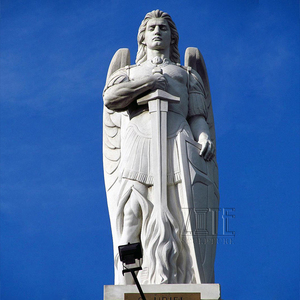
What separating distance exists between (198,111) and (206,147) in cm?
86

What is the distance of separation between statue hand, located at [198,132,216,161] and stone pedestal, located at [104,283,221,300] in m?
2.36

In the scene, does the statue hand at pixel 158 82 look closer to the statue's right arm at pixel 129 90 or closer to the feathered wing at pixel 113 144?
the statue's right arm at pixel 129 90

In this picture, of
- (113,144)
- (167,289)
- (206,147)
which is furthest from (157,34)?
(167,289)

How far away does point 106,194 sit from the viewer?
1302 centimetres

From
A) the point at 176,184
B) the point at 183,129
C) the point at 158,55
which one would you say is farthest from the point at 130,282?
the point at 158,55

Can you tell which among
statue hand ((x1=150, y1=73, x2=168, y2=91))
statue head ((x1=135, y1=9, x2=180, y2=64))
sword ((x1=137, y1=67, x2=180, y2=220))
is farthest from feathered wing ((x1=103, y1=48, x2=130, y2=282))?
statue hand ((x1=150, y1=73, x2=168, y2=91))

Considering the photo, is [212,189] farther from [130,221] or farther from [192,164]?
[130,221]

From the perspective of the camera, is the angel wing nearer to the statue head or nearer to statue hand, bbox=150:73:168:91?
the statue head

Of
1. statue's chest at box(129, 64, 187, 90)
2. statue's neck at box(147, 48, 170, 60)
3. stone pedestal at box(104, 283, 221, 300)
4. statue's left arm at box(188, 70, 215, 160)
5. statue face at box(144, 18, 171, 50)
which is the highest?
statue face at box(144, 18, 171, 50)

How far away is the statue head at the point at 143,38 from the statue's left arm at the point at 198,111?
55 cm

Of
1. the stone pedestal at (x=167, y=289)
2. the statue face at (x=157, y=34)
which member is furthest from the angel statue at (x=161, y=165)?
the stone pedestal at (x=167, y=289)

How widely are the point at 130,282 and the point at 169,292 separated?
0.81 meters

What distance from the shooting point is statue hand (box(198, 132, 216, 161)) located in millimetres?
12312

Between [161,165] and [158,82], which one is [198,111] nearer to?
[158,82]
